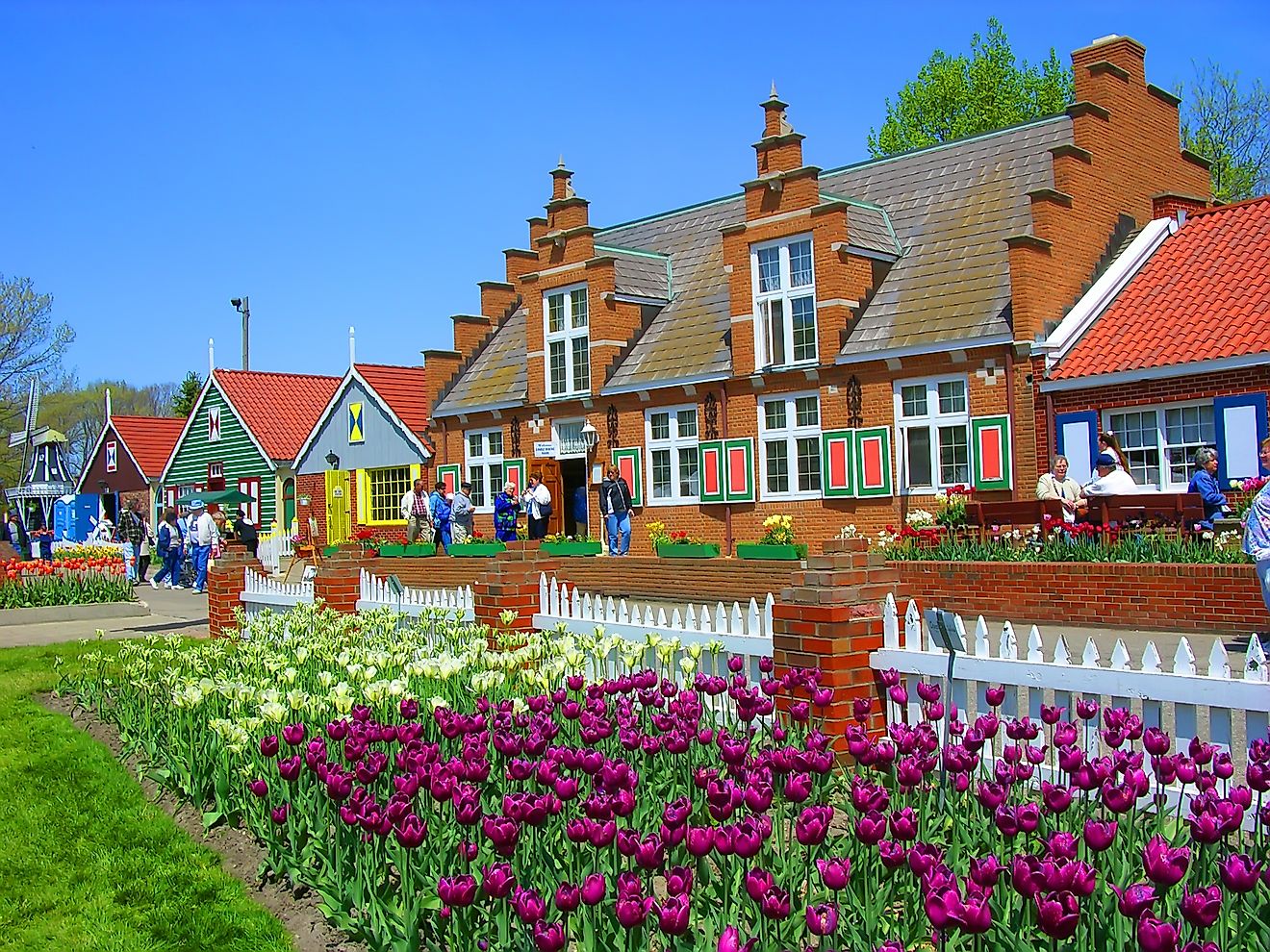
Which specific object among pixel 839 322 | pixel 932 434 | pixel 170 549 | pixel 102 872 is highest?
pixel 839 322

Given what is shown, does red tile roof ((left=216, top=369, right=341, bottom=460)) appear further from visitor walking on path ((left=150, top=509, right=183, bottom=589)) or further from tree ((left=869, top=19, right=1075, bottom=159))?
tree ((left=869, top=19, right=1075, bottom=159))

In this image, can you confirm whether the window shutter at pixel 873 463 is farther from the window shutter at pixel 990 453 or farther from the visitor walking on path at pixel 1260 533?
the visitor walking on path at pixel 1260 533

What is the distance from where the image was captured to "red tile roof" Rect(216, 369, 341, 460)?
40.1m

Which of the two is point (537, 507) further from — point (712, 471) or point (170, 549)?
point (170, 549)

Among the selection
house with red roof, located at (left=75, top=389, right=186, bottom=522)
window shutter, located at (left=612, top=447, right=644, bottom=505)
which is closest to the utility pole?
house with red roof, located at (left=75, top=389, right=186, bottom=522)

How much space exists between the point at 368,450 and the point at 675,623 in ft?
87.7

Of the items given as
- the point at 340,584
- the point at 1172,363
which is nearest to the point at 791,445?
the point at 1172,363

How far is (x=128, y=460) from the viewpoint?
49.1 metres

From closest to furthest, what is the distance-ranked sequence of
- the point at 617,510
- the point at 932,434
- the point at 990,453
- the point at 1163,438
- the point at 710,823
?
1. the point at 710,823
2. the point at 1163,438
3. the point at 990,453
4. the point at 932,434
5. the point at 617,510

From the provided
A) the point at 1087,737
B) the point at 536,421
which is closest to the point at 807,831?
the point at 1087,737

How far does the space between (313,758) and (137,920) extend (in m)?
1.10

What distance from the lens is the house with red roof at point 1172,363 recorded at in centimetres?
1716

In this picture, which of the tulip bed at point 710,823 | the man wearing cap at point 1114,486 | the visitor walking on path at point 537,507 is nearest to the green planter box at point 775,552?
the man wearing cap at point 1114,486

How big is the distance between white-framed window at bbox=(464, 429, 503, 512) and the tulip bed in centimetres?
2233
